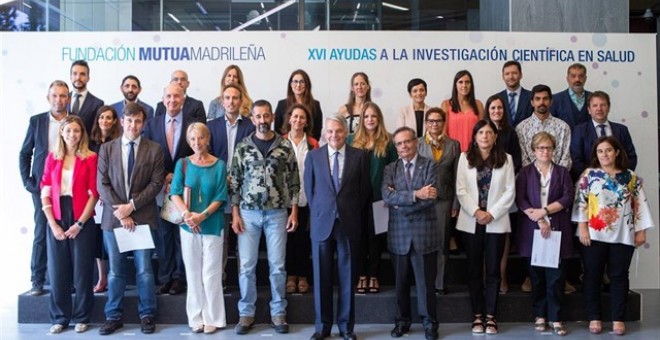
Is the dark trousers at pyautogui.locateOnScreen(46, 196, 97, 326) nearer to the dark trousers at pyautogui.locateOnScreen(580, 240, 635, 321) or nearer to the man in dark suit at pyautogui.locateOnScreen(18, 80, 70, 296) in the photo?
the man in dark suit at pyautogui.locateOnScreen(18, 80, 70, 296)

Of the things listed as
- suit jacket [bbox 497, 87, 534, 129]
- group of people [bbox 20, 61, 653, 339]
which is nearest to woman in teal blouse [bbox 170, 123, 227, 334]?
group of people [bbox 20, 61, 653, 339]

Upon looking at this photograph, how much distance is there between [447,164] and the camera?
15.4ft

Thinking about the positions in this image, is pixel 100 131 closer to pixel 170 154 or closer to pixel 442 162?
pixel 170 154

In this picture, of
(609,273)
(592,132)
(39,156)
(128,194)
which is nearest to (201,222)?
(128,194)

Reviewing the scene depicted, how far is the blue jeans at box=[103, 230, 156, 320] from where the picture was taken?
4496 mm

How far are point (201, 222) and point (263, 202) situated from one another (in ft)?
1.52

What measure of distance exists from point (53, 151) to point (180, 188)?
1000mm

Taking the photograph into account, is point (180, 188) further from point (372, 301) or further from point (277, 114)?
point (372, 301)

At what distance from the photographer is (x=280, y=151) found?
14.8 ft

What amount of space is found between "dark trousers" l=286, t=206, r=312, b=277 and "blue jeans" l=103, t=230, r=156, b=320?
3.43 feet

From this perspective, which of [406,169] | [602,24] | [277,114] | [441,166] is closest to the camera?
[406,169]

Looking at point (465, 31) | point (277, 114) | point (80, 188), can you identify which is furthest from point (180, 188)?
point (465, 31)

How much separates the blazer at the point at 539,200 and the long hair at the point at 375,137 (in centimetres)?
103

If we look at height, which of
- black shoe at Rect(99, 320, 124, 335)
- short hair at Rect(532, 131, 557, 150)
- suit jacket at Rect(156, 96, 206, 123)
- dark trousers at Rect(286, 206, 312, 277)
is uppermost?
suit jacket at Rect(156, 96, 206, 123)
